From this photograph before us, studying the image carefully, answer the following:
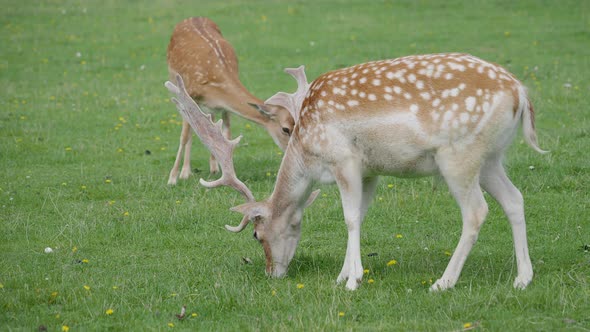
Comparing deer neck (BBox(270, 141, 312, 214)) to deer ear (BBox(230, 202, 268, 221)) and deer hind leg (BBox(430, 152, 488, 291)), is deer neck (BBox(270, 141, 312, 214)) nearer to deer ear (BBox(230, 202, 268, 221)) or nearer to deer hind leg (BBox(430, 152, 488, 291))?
deer ear (BBox(230, 202, 268, 221))

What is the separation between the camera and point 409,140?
5750 millimetres

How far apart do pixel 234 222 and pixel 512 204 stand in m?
2.68

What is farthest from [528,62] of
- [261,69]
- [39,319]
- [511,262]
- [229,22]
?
[39,319]

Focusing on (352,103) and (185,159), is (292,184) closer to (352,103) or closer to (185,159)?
(352,103)

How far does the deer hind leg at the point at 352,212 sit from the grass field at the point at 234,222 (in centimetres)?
14

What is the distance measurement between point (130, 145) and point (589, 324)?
7.26 metres

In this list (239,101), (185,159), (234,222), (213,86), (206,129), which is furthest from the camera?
(185,159)

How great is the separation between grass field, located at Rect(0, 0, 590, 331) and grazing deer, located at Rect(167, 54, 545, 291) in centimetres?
33

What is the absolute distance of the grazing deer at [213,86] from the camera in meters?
8.85

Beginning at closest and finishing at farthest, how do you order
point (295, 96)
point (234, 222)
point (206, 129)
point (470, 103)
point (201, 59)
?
point (470, 103) < point (206, 129) < point (234, 222) < point (295, 96) < point (201, 59)

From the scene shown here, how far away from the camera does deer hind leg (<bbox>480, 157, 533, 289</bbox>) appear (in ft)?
19.1

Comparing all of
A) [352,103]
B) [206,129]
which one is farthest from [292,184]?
[206,129]

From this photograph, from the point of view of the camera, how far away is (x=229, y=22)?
19.7 meters

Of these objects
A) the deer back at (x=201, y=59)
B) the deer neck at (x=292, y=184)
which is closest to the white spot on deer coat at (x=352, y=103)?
the deer neck at (x=292, y=184)
